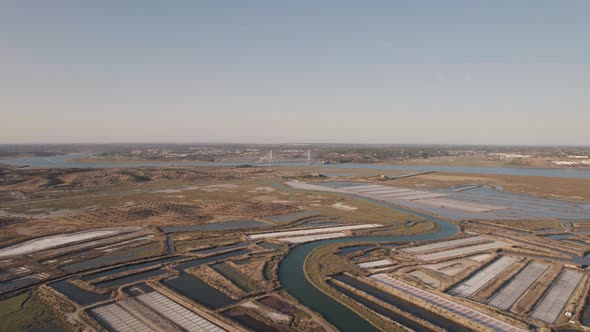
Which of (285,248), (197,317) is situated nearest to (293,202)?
(285,248)

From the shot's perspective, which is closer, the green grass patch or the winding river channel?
the green grass patch

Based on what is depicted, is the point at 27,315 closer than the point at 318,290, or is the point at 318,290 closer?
the point at 27,315

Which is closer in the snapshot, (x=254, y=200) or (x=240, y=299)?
(x=240, y=299)

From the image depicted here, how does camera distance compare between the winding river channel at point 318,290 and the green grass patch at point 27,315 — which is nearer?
the green grass patch at point 27,315

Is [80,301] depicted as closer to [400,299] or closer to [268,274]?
[268,274]

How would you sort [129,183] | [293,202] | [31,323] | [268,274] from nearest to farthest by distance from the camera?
[31,323] → [268,274] → [293,202] → [129,183]

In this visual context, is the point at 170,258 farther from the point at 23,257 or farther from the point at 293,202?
the point at 293,202

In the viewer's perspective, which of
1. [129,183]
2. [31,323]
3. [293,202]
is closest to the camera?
[31,323]
